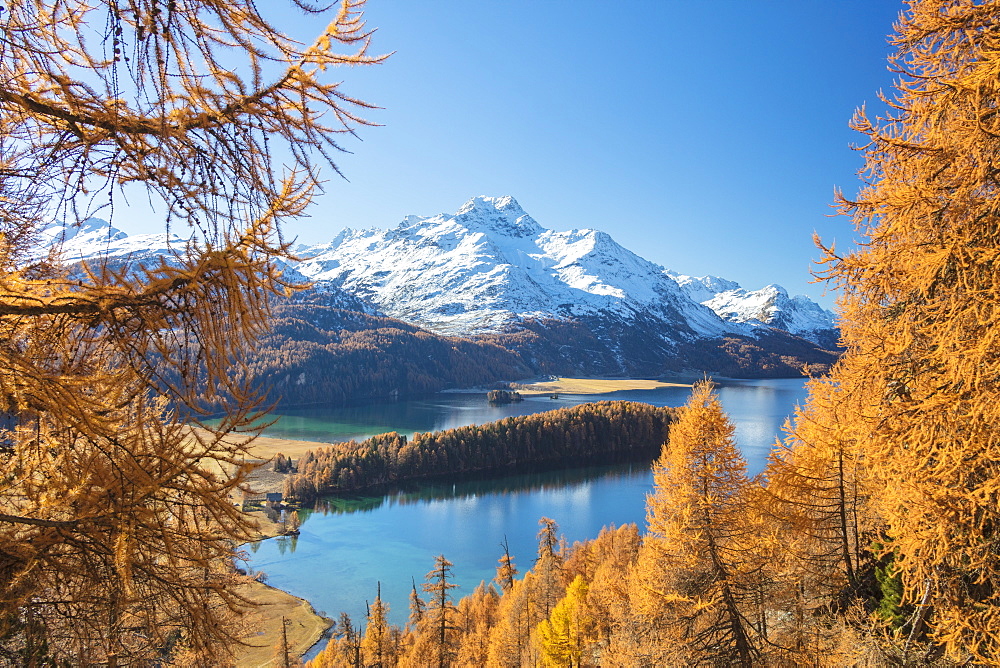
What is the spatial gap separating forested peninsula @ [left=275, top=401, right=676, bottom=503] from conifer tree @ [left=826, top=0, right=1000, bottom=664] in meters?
42.3

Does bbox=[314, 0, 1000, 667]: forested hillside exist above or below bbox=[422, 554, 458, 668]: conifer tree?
above

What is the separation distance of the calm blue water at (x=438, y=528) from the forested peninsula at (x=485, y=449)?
308 cm

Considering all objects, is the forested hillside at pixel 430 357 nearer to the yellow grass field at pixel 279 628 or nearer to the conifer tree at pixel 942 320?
the yellow grass field at pixel 279 628

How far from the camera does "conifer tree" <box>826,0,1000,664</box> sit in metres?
3.04

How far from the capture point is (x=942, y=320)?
10.8 feet

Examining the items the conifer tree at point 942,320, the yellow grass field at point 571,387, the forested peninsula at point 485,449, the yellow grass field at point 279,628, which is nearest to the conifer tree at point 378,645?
the yellow grass field at point 279,628

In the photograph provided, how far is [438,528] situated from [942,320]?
34839mm

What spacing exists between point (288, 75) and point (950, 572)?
495 cm

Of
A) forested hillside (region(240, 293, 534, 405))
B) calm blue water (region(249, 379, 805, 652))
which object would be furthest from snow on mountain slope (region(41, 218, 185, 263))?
forested hillside (region(240, 293, 534, 405))

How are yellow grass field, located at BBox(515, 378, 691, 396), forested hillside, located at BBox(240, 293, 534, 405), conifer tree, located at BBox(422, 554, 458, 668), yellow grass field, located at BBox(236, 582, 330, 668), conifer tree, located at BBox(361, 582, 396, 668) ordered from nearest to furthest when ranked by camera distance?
conifer tree, located at BBox(422, 554, 458, 668)
conifer tree, located at BBox(361, 582, 396, 668)
yellow grass field, located at BBox(236, 582, 330, 668)
forested hillside, located at BBox(240, 293, 534, 405)
yellow grass field, located at BBox(515, 378, 691, 396)

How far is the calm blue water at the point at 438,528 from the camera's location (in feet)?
87.6

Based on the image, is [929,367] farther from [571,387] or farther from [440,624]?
[571,387]

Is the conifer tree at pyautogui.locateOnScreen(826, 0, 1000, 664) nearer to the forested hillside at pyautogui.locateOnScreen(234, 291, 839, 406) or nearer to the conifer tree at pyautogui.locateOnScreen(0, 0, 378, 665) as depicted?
the conifer tree at pyautogui.locateOnScreen(0, 0, 378, 665)

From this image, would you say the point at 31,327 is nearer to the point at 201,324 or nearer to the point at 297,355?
the point at 201,324
